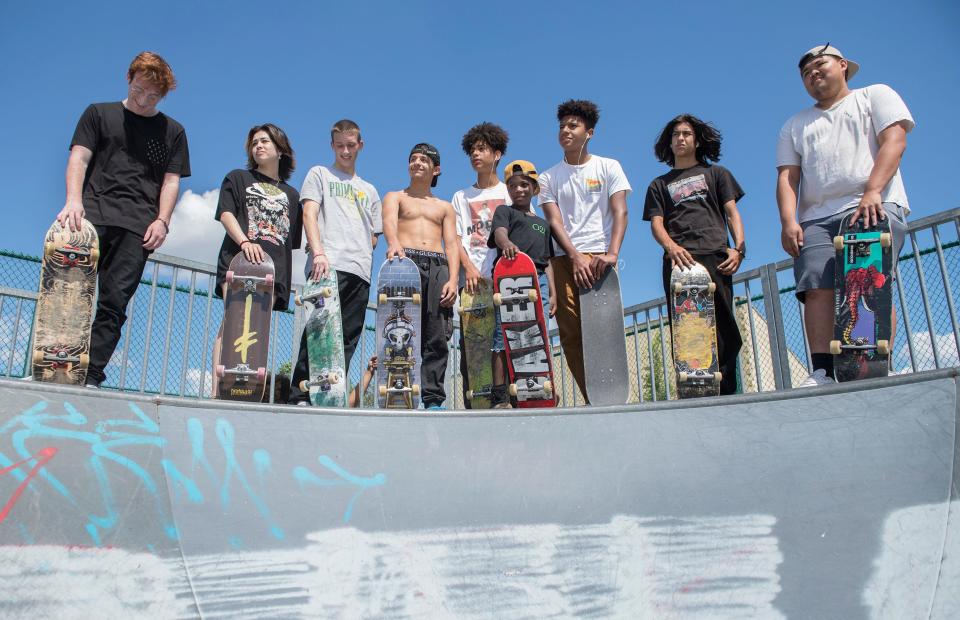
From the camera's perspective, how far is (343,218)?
4.98m

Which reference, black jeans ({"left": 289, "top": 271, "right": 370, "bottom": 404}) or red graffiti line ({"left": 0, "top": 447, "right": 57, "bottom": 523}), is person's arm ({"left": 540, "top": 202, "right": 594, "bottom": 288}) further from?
red graffiti line ({"left": 0, "top": 447, "right": 57, "bottom": 523})

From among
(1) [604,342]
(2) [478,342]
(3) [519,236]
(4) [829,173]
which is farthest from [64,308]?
(4) [829,173]

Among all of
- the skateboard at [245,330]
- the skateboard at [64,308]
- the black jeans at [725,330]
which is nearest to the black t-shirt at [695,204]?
the black jeans at [725,330]

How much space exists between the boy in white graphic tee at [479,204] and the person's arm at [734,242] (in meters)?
1.75

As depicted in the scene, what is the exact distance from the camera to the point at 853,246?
12.3ft

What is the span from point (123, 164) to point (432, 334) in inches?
92.9

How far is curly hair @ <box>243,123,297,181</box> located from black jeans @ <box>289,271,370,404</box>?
3.29 feet

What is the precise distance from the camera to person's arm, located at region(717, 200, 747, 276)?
4500mm

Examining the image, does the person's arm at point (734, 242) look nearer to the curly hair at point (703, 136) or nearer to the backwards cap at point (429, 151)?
the curly hair at point (703, 136)

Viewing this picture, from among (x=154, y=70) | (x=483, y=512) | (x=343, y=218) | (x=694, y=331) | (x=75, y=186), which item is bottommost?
(x=483, y=512)

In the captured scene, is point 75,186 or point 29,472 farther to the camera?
point 75,186

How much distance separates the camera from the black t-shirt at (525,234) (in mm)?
5113

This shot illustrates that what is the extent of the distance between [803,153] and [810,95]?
0.43m

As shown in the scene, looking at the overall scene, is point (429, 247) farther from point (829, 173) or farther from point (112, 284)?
point (829, 173)
